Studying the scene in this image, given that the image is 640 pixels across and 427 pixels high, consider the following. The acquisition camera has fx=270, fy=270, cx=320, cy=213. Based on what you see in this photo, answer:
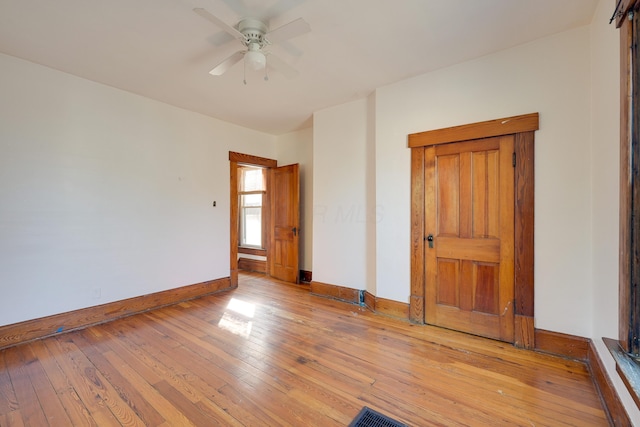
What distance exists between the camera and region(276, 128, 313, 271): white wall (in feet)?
16.4

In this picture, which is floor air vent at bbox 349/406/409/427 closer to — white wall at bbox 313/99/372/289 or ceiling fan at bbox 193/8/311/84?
white wall at bbox 313/99/372/289

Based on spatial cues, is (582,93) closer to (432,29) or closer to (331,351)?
(432,29)

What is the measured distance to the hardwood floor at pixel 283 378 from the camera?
5.58ft

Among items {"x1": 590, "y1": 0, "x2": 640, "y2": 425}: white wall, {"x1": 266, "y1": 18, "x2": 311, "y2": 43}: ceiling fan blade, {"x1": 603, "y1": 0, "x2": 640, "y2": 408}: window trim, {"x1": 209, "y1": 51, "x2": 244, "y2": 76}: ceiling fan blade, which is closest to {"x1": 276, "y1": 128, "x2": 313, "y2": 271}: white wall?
{"x1": 209, "y1": 51, "x2": 244, "y2": 76}: ceiling fan blade

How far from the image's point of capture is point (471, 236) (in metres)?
2.78

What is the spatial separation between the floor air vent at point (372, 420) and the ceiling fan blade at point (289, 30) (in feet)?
8.52

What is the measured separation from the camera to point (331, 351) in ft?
8.13

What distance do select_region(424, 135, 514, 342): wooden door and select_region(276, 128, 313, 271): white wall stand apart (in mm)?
2410

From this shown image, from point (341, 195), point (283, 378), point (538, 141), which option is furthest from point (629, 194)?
point (341, 195)

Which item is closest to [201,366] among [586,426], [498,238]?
[586,426]

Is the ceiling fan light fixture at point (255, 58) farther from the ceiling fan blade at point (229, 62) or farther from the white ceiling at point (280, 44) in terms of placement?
the white ceiling at point (280, 44)

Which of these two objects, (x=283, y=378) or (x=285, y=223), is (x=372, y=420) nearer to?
(x=283, y=378)

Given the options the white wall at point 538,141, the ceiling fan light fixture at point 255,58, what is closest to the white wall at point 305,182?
the white wall at point 538,141

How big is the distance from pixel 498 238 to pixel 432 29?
200cm
